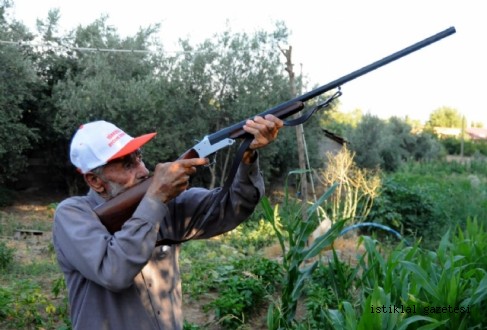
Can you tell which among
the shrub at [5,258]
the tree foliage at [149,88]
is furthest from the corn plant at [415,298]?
the tree foliage at [149,88]

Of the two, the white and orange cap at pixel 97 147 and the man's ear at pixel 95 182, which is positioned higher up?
the white and orange cap at pixel 97 147

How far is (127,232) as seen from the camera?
1.90m

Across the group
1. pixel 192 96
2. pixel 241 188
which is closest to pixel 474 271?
pixel 241 188

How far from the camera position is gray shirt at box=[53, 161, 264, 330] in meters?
1.88

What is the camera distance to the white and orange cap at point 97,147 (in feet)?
7.02

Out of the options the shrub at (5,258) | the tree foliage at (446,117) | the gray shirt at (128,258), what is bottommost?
the tree foliage at (446,117)

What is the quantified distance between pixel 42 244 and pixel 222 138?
974 cm

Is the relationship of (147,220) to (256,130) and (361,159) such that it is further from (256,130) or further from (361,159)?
(361,159)

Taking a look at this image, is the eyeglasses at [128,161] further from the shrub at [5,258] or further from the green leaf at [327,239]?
the shrub at [5,258]

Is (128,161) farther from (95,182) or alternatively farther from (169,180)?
(169,180)

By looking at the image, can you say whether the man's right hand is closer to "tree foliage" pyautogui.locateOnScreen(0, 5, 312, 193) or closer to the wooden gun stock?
the wooden gun stock

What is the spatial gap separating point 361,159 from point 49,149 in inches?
581

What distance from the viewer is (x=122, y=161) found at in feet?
7.27

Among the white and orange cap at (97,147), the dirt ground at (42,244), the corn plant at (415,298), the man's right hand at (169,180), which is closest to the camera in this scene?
the man's right hand at (169,180)
